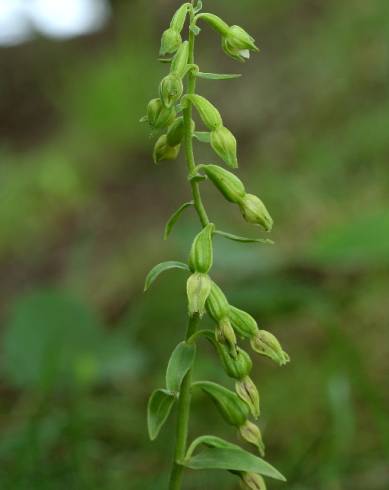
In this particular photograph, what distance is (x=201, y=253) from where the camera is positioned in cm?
142

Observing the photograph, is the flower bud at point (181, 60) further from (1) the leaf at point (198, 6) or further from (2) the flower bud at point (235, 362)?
(2) the flower bud at point (235, 362)

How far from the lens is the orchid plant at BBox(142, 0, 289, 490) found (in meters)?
1.41

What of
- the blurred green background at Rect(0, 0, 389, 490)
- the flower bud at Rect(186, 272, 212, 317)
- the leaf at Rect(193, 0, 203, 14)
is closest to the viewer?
the flower bud at Rect(186, 272, 212, 317)

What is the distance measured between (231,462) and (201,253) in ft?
1.25

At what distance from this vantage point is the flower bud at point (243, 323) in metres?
1.44

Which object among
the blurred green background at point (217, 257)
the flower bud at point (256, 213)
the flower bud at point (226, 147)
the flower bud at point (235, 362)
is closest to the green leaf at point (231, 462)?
the flower bud at point (235, 362)

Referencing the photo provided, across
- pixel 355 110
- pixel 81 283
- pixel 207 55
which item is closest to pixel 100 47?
pixel 207 55

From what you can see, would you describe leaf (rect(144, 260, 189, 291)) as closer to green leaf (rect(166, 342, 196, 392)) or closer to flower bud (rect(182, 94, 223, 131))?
green leaf (rect(166, 342, 196, 392))

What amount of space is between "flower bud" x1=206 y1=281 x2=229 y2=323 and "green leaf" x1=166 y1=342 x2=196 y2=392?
3.3 inches

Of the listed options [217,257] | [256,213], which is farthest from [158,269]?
[217,257]

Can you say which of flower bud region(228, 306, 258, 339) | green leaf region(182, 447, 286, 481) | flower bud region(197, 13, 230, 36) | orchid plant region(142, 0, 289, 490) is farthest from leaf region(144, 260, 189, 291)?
flower bud region(197, 13, 230, 36)

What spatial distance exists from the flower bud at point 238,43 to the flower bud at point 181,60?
9 centimetres

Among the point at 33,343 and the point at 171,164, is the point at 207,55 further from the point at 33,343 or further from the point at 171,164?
the point at 33,343

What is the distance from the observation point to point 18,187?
258 inches
